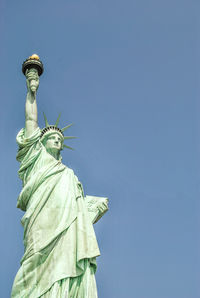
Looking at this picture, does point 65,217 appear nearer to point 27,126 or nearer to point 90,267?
point 90,267

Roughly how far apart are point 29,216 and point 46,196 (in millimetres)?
668

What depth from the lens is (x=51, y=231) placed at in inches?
549

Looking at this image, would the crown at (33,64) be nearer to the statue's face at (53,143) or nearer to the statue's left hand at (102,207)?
the statue's face at (53,143)

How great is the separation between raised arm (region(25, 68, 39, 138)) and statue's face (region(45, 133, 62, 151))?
19.5 inches

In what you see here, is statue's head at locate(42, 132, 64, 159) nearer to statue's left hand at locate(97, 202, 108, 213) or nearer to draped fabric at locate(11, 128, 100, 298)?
draped fabric at locate(11, 128, 100, 298)

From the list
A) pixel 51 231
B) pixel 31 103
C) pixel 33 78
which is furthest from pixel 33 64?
pixel 51 231

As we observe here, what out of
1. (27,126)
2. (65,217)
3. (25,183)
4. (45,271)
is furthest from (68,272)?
(27,126)

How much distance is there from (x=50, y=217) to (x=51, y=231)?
39 centimetres

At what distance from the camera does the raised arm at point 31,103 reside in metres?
15.7

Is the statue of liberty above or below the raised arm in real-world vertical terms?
below

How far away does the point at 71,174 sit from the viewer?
15.5 metres

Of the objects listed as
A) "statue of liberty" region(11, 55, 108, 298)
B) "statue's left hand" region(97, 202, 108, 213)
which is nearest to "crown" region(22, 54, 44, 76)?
"statue of liberty" region(11, 55, 108, 298)

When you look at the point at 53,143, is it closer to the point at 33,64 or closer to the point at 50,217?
the point at 33,64

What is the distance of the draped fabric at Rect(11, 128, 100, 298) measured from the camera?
13.3m
